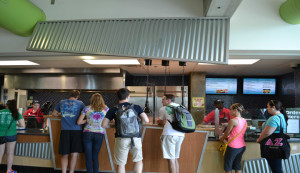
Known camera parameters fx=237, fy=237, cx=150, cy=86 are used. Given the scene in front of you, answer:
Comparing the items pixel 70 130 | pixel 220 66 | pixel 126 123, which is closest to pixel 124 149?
pixel 126 123

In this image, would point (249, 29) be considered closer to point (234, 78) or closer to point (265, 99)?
point (234, 78)

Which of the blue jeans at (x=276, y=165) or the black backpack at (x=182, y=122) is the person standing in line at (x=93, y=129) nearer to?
the black backpack at (x=182, y=122)

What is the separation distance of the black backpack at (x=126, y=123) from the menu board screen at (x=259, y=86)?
17.2 ft

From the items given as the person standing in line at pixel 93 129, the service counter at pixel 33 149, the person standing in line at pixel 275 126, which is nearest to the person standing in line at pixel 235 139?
the person standing in line at pixel 275 126

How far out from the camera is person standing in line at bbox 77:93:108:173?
139 inches

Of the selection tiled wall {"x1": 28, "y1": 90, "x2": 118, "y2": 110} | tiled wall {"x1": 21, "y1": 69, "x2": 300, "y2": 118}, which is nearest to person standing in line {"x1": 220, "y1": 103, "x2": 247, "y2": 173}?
tiled wall {"x1": 21, "y1": 69, "x2": 300, "y2": 118}

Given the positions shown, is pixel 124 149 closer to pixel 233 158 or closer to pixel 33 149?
pixel 233 158

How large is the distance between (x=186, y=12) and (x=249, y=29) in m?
0.96

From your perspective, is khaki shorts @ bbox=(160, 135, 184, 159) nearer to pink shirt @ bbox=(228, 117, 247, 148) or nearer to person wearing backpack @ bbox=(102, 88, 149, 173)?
person wearing backpack @ bbox=(102, 88, 149, 173)

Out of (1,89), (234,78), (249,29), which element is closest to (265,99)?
(234,78)

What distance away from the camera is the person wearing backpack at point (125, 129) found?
2.81m

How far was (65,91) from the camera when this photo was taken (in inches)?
289

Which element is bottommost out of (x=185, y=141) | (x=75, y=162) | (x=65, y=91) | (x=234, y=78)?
(x=75, y=162)

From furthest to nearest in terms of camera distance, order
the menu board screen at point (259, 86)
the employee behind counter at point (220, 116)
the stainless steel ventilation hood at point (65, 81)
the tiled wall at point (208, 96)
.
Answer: the menu board screen at point (259, 86), the tiled wall at point (208, 96), the stainless steel ventilation hood at point (65, 81), the employee behind counter at point (220, 116)
